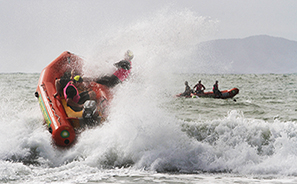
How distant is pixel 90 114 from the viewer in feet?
20.5

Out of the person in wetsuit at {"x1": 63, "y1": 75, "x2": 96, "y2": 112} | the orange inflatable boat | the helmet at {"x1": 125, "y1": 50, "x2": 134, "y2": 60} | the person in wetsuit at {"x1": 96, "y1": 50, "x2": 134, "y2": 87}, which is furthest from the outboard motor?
the helmet at {"x1": 125, "y1": 50, "x2": 134, "y2": 60}

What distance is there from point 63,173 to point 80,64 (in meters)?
3.83

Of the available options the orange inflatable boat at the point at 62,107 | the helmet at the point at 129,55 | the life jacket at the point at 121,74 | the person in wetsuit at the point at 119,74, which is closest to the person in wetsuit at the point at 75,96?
the orange inflatable boat at the point at 62,107

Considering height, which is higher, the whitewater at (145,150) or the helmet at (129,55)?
the helmet at (129,55)

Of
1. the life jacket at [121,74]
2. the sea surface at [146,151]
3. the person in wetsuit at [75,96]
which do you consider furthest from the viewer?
the life jacket at [121,74]

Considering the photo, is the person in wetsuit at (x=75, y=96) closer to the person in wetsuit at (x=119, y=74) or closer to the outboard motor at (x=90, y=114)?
the outboard motor at (x=90, y=114)

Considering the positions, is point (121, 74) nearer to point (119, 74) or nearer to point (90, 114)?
point (119, 74)

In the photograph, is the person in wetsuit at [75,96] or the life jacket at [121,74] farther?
the life jacket at [121,74]

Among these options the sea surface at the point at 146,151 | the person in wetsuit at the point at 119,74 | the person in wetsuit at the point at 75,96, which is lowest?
the sea surface at the point at 146,151

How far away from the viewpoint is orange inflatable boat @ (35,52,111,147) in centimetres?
589

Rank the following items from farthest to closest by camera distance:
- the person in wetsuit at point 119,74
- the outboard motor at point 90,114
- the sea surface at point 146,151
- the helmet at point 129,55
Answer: the helmet at point 129,55 < the person in wetsuit at point 119,74 < the outboard motor at point 90,114 < the sea surface at point 146,151

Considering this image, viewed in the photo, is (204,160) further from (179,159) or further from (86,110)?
(86,110)

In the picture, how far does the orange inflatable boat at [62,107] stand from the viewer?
5895 mm

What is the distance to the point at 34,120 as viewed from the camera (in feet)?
23.8
